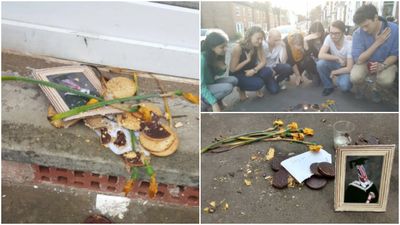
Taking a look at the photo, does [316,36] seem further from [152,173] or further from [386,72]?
[152,173]

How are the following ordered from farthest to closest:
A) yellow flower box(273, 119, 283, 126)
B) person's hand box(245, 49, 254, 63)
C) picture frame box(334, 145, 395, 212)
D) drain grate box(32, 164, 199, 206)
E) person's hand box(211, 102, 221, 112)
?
yellow flower box(273, 119, 283, 126)
person's hand box(211, 102, 221, 112)
person's hand box(245, 49, 254, 63)
drain grate box(32, 164, 199, 206)
picture frame box(334, 145, 395, 212)

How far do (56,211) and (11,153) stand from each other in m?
0.30

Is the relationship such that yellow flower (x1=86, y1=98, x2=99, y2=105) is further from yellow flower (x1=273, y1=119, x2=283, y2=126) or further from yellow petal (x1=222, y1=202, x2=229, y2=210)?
yellow flower (x1=273, y1=119, x2=283, y2=126)

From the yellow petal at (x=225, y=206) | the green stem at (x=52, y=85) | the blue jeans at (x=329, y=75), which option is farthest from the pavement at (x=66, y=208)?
the blue jeans at (x=329, y=75)

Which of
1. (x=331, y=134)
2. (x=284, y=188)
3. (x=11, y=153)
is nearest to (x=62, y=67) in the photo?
(x=11, y=153)

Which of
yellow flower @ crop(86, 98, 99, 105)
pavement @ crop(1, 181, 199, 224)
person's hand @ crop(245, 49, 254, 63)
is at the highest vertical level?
person's hand @ crop(245, 49, 254, 63)

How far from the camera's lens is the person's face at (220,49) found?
7.68 feet

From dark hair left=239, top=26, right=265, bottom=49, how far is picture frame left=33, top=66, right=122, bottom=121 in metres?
0.66

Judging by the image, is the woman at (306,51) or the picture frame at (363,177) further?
the woman at (306,51)

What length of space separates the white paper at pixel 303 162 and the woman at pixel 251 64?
0.35m

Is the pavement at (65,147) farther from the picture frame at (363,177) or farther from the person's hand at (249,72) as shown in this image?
the picture frame at (363,177)

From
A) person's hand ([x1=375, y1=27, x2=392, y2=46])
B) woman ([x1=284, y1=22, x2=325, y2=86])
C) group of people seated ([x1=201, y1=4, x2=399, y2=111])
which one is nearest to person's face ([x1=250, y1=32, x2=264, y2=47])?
group of people seated ([x1=201, y1=4, x2=399, y2=111])

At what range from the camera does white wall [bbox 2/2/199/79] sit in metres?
2.37

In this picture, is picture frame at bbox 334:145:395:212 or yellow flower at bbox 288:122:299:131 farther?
yellow flower at bbox 288:122:299:131
